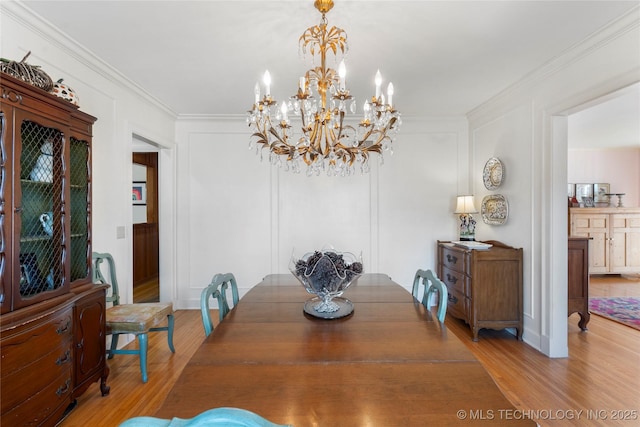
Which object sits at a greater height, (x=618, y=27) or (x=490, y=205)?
(x=618, y=27)

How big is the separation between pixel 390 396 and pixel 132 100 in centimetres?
343

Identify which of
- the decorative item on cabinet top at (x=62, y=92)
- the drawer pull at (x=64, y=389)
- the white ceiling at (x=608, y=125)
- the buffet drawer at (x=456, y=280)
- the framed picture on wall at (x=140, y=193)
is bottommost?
the drawer pull at (x=64, y=389)

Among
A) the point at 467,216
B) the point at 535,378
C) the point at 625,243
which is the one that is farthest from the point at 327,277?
the point at 625,243

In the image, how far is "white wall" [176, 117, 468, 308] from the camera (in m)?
3.95

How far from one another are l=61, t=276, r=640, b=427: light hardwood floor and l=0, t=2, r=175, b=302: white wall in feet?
2.54

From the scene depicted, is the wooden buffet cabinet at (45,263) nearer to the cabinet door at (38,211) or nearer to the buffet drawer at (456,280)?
the cabinet door at (38,211)

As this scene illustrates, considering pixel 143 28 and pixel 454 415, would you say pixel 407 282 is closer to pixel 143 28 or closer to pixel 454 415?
pixel 454 415

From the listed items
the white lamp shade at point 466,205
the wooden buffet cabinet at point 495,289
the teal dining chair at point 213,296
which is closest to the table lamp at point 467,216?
the white lamp shade at point 466,205

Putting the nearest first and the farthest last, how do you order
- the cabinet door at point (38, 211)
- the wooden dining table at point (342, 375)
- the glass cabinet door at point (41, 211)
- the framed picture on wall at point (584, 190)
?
the wooden dining table at point (342, 375) → the cabinet door at point (38, 211) → the glass cabinet door at point (41, 211) → the framed picture on wall at point (584, 190)

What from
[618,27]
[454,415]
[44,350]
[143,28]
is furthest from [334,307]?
[618,27]

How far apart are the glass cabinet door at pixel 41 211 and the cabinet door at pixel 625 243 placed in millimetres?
7934

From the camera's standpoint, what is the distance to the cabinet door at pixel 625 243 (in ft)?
18.3

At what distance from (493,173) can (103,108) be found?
3.95m

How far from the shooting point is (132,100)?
9.93 ft
